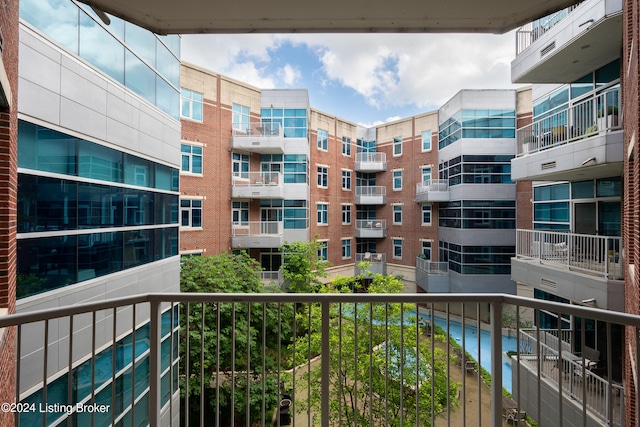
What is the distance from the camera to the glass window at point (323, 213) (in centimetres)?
1947

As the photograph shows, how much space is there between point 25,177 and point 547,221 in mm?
12687

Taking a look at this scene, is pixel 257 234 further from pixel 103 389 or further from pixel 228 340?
pixel 103 389

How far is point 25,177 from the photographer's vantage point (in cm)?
379

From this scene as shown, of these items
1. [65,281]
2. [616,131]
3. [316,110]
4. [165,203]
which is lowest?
[65,281]

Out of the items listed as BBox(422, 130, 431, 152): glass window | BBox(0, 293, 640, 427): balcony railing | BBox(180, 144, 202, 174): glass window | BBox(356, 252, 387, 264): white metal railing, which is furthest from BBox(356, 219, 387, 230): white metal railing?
BBox(180, 144, 202, 174): glass window

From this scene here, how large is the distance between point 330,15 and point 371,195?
63.2ft

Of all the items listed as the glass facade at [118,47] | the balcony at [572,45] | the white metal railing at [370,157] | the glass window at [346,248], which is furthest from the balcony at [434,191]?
→ the glass facade at [118,47]

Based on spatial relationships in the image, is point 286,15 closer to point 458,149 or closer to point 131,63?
point 131,63

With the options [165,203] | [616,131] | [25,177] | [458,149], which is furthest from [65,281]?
[458,149]

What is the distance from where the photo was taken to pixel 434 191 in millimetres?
17562

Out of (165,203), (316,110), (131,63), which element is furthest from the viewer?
(316,110)

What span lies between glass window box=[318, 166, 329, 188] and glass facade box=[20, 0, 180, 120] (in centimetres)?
1174

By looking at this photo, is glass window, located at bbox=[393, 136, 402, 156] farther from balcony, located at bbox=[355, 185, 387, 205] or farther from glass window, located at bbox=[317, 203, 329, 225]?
glass window, located at bbox=[317, 203, 329, 225]

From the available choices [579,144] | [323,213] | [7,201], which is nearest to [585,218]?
[579,144]
